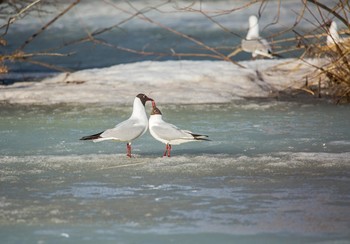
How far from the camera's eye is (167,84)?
9.46 metres

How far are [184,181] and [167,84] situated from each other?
425cm

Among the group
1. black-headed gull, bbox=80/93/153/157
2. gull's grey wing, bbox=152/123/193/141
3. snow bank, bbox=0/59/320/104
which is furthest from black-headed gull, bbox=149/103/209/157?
snow bank, bbox=0/59/320/104

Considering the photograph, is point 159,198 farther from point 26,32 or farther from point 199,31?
point 26,32

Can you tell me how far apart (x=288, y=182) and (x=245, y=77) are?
449cm

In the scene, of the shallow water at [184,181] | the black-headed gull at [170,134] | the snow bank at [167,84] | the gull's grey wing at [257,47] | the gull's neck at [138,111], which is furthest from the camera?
the gull's grey wing at [257,47]

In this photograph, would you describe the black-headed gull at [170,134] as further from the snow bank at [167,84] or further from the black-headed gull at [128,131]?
the snow bank at [167,84]

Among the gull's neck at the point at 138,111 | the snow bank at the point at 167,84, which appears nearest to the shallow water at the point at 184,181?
the gull's neck at the point at 138,111

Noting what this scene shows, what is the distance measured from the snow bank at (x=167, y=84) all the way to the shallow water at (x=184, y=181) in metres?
0.84

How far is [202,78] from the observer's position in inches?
382

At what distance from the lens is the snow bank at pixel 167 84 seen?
8781 millimetres

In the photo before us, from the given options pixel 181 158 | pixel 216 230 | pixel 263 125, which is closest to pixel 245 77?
pixel 263 125

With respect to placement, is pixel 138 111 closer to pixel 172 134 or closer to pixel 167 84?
pixel 172 134

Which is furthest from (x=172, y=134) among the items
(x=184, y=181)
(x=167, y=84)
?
(x=167, y=84)

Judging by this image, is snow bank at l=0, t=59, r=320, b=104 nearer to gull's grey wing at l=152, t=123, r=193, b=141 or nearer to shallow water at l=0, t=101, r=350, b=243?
shallow water at l=0, t=101, r=350, b=243
